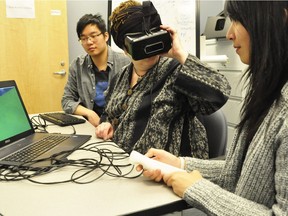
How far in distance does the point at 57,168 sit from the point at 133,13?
0.64 meters

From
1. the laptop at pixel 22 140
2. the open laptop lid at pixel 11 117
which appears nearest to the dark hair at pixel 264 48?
the laptop at pixel 22 140

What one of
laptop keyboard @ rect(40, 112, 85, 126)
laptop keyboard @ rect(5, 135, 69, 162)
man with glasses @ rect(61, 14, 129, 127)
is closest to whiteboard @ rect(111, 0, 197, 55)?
man with glasses @ rect(61, 14, 129, 127)

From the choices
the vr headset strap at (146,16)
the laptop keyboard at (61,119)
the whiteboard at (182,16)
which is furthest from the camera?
the whiteboard at (182,16)

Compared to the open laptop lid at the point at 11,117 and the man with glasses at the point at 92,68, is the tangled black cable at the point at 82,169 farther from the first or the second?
the man with glasses at the point at 92,68

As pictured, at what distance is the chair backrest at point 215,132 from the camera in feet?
4.07

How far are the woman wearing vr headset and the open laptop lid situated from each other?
310 millimetres

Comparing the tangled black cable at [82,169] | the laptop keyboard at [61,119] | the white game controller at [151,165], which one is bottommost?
the laptop keyboard at [61,119]

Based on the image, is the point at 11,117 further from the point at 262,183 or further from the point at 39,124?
the point at 262,183

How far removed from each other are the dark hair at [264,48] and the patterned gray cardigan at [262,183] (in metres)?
0.03

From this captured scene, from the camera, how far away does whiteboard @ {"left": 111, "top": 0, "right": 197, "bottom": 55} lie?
8.72 feet

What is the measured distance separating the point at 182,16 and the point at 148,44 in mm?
1814

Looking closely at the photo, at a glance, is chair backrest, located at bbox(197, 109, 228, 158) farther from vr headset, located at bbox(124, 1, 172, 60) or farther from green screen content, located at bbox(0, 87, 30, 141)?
green screen content, located at bbox(0, 87, 30, 141)

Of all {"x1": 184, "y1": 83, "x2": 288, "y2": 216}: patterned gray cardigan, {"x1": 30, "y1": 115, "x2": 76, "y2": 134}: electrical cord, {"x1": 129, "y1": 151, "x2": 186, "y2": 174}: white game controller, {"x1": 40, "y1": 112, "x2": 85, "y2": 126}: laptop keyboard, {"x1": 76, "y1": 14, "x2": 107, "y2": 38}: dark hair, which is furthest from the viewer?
{"x1": 76, "y1": 14, "x2": 107, "y2": 38}: dark hair

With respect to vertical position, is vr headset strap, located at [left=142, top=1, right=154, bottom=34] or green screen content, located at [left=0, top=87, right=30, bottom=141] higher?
vr headset strap, located at [left=142, top=1, right=154, bottom=34]
